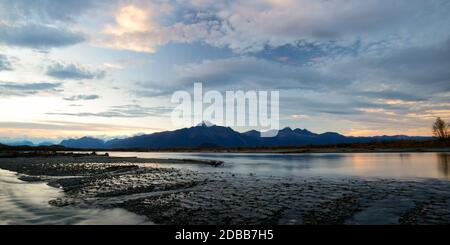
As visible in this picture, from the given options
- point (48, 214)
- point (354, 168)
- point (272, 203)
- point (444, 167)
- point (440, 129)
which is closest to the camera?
point (48, 214)

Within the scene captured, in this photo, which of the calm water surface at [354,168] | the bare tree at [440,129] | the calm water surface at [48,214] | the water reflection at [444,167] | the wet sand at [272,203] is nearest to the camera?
the calm water surface at [48,214]

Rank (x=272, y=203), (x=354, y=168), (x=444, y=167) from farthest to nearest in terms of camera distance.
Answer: (x=354, y=168) → (x=444, y=167) → (x=272, y=203)

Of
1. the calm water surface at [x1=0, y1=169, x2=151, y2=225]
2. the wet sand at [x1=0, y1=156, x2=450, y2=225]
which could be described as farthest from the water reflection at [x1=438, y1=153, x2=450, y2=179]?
the calm water surface at [x1=0, y1=169, x2=151, y2=225]

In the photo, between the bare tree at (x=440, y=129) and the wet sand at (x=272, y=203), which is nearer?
the wet sand at (x=272, y=203)

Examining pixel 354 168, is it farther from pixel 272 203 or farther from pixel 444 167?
pixel 272 203

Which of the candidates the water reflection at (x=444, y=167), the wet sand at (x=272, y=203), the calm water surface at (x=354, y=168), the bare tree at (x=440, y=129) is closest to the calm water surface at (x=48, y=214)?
the wet sand at (x=272, y=203)

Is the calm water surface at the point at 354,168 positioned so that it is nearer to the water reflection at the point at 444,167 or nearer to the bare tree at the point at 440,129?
A: the water reflection at the point at 444,167

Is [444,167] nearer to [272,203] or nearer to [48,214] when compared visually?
[272,203]

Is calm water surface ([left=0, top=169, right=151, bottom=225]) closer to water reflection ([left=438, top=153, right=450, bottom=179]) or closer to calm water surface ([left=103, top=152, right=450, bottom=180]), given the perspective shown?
calm water surface ([left=103, top=152, right=450, bottom=180])

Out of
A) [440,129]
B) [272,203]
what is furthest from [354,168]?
[440,129]

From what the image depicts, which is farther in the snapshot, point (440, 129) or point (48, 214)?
point (440, 129)

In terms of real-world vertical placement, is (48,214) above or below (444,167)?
below

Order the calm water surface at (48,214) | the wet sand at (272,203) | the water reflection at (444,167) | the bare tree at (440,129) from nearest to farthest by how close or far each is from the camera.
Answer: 1. the calm water surface at (48,214)
2. the wet sand at (272,203)
3. the water reflection at (444,167)
4. the bare tree at (440,129)
